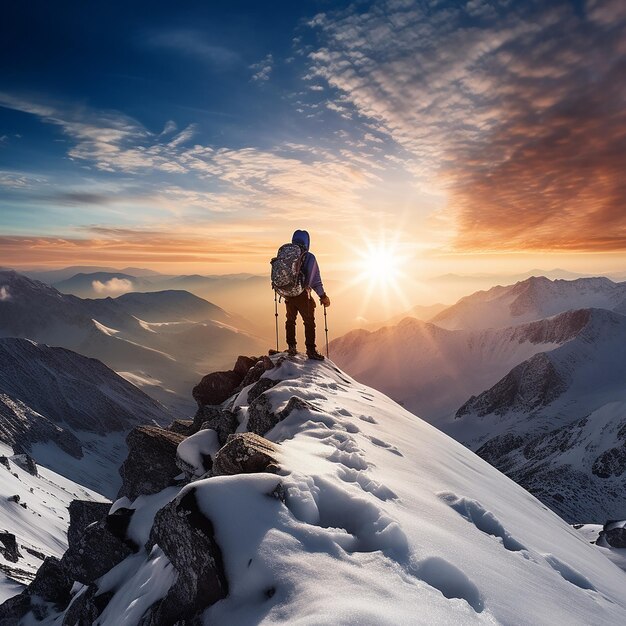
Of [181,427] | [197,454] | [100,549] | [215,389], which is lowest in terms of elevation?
[100,549]

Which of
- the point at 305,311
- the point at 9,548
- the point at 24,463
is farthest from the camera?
the point at 24,463

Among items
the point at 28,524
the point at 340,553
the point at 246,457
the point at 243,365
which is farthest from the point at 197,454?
the point at 28,524

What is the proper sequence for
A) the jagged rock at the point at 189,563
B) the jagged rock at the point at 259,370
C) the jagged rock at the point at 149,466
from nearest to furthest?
the jagged rock at the point at 189,563 → the jagged rock at the point at 149,466 → the jagged rock at the point at 259,370

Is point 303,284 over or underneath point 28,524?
over

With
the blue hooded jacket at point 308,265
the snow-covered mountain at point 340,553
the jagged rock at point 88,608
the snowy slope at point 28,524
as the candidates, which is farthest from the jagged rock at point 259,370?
the snowy slope at point 28,524

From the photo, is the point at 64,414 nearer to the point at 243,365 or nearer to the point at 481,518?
the point at 243,365

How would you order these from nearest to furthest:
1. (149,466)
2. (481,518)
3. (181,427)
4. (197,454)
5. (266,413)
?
(481,518) < (197,454) < (266,413) < (149,466) < (181,427)

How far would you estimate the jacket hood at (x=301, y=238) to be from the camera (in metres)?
17.8

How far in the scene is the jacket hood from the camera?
17828 millimetres

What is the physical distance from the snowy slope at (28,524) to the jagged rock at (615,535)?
39.4 metres

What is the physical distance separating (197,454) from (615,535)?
1471 inches

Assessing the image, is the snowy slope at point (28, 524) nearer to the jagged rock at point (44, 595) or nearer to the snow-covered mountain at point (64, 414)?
the jagged rock at point (44, 595)

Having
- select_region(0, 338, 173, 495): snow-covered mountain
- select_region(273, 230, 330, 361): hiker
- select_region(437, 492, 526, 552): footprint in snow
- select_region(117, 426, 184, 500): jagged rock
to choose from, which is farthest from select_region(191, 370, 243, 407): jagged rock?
select_region(0, 338, 173, 495): snow-covered mountain

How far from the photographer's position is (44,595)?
1350 cm
